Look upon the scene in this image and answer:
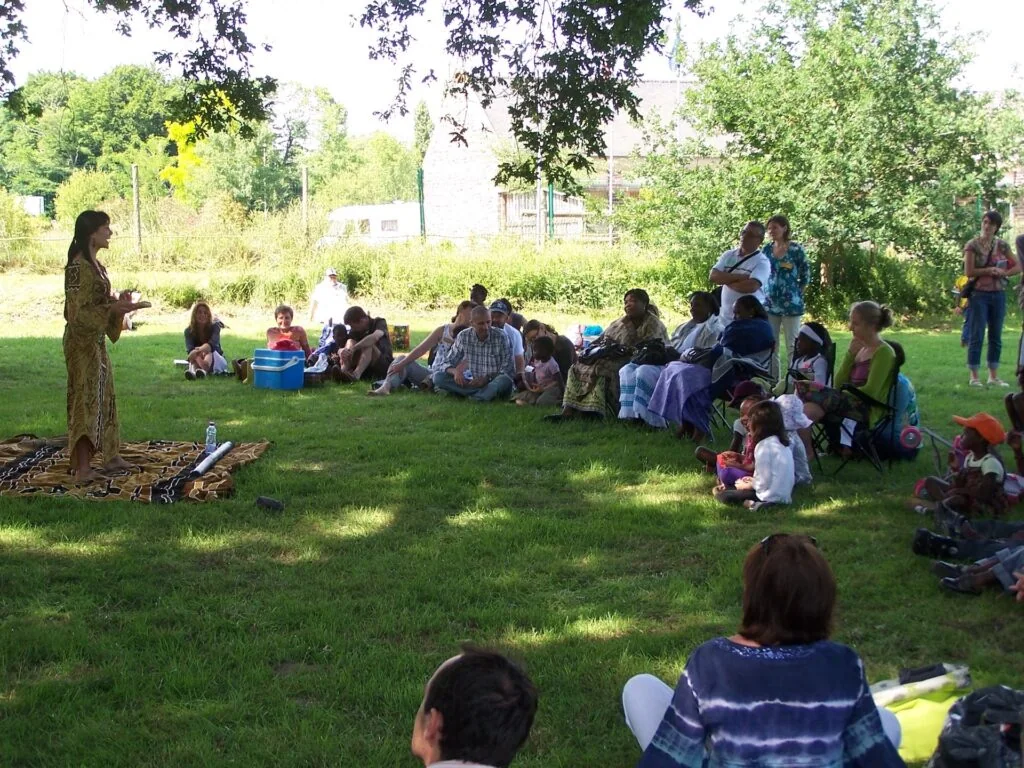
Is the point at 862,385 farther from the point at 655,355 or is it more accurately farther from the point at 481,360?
the point at 481,360

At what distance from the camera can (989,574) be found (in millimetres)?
4992

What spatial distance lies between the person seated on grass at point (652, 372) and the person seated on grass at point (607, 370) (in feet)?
0.44

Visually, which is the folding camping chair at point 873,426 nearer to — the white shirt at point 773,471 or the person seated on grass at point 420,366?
the white shirt at point 773,471

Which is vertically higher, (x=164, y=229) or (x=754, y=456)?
(x=164, y=229)

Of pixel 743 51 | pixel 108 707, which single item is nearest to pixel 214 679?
pixel 108 707

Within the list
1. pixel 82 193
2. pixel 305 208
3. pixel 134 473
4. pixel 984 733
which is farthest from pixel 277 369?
pixel 82 193

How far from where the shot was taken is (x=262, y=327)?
18.2 meters

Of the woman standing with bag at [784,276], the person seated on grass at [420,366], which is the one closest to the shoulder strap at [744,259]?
the woman standing with bag at [784,276]

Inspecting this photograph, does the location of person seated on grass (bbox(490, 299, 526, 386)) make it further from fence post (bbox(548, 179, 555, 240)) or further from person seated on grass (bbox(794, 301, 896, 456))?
fence post (bbox(548, 179, 555, 240))

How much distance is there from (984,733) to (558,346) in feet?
26.9

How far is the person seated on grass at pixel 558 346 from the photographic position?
1080 cm

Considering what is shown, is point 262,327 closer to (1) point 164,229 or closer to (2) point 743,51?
(1) point 164,229

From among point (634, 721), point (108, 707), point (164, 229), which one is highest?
point (164, 229)

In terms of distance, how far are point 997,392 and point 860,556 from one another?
5.83m
